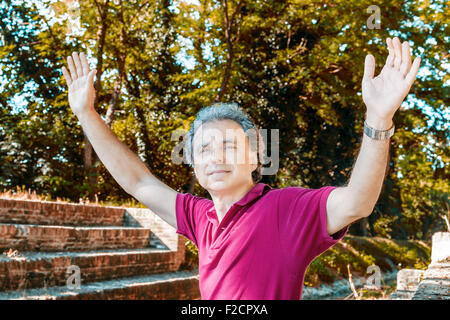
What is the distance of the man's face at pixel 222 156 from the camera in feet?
4.91

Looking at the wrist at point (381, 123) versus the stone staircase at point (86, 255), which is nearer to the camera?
the wrist at point (381, 123)

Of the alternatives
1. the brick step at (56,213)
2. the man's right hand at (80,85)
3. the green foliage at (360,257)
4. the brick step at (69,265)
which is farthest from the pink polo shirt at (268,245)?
the green foliage at (360,257)

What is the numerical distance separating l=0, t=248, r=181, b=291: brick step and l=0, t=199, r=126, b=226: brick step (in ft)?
Answer: 2.99

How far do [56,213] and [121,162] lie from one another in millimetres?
6423

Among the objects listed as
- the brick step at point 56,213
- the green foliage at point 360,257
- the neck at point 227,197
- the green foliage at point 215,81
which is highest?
the green foliage at point 215,81

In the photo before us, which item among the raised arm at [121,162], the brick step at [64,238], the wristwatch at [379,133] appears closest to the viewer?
the wristwatch at [379,133]

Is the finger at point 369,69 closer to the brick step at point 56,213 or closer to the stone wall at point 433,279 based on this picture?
the stone wall at point 433,279

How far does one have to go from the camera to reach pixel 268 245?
1.26m

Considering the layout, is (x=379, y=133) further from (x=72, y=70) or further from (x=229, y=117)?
(x=72, y=70)

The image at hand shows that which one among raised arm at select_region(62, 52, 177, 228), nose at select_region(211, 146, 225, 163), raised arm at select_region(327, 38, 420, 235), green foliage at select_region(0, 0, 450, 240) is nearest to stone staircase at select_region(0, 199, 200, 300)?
green foliage at select_region(0, 0, 450, 240)

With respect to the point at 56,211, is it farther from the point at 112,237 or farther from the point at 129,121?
the point at 129,121

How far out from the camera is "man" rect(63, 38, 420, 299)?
117 cm

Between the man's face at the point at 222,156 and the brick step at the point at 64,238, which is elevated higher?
the man's face at the point at 222,156
